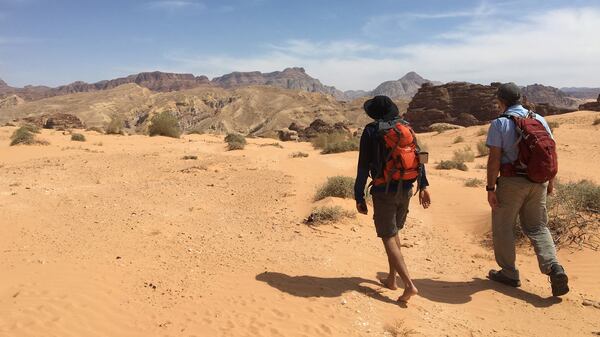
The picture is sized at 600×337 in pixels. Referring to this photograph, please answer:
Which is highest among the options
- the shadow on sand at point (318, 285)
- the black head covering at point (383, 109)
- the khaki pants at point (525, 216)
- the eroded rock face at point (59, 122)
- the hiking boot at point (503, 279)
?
the black head covering at point (383, 109)

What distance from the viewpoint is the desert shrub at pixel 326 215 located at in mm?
6719

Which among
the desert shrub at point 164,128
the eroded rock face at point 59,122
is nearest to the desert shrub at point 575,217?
the desert shrub at point 164,128

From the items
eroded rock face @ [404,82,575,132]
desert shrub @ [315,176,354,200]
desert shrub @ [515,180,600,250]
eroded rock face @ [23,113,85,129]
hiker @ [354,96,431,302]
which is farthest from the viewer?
eroded rock face @ [404,82,575,132]

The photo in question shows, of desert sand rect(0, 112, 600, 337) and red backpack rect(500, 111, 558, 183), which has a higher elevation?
red backpack rect(500, 111, 558, 183)

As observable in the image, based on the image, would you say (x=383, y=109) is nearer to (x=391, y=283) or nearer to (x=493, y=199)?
(x=493, y=199)

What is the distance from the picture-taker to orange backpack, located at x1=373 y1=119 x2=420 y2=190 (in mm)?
3699

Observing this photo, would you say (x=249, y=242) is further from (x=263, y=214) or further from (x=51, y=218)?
(x=51, y=218)

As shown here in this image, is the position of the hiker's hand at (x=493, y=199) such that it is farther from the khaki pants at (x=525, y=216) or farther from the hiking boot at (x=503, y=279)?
the hiking boot at (x=503, y=279)

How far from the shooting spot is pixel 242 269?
469cm

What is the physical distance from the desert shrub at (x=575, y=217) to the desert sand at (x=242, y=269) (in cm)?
26

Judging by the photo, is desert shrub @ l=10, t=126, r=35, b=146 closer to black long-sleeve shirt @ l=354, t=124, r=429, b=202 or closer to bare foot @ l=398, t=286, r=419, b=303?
black long-sleeve shirt @ l=354, t=124, r=429, b=202

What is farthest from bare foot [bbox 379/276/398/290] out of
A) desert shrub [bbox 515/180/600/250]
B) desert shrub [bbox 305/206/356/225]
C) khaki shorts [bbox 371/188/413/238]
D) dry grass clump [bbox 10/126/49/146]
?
dry grass clump [bbox 10/126/49/146]

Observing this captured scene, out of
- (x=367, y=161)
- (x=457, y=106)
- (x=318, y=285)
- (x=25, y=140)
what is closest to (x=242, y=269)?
(x=318, y=285)

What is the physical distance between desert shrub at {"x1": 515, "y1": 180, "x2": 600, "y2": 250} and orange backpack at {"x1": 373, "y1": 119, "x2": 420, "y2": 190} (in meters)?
3.26
